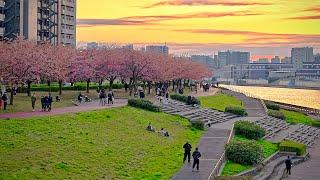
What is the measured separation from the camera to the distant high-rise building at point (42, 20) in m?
85.1

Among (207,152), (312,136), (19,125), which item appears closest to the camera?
(19,125)

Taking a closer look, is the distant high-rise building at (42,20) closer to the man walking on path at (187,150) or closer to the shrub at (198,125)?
the shrub at (198,125)

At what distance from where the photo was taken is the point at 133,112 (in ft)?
150

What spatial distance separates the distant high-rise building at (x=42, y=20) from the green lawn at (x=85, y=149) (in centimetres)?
4186

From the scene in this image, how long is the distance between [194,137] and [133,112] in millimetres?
6581

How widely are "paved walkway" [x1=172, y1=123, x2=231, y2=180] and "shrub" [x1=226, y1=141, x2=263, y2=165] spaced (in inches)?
28.1

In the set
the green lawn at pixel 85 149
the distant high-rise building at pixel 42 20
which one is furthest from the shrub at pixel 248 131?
the distant high-rise building at pixel 42 20

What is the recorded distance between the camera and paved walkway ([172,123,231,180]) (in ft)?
94.7

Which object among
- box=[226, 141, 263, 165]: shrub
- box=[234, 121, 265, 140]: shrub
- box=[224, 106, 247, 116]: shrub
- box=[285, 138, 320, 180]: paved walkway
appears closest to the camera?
box=[226, 141, 263, 165]: shrub

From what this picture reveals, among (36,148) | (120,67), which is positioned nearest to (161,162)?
(36,148)

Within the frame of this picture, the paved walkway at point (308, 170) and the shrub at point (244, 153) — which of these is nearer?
the shrub at point (244, 153)

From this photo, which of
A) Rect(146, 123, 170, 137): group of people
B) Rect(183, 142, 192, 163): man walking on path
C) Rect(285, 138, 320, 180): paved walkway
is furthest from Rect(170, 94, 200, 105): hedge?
Rect(183, 142, 192, 163): man walking on path

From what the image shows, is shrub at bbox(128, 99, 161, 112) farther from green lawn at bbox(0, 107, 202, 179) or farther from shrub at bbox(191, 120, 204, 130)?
green lawn at bbox(0, 107, 202, 179)

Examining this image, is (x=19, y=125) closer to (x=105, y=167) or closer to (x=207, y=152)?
(x=105, y=167)
